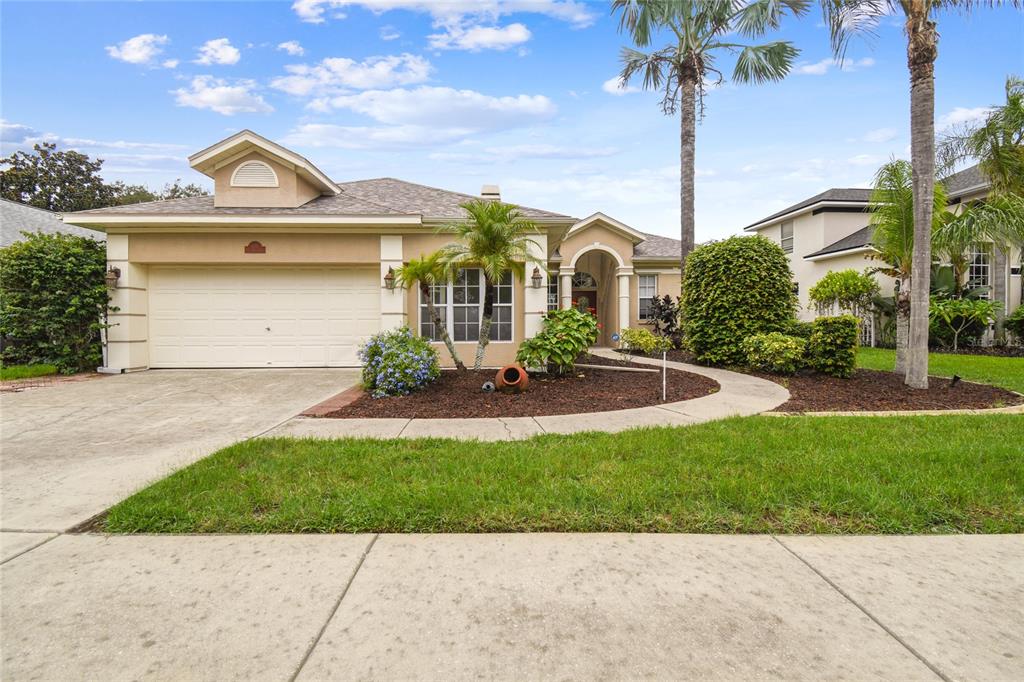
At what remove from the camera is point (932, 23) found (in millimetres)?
7645

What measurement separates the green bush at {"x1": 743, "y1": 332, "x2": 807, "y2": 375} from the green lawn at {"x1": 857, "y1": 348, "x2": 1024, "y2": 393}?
266cm

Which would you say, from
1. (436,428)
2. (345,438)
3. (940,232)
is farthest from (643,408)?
(940,232)

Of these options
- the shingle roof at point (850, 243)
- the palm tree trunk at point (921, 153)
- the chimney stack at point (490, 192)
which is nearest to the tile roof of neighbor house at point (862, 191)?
the shingle roof at point (850, 243)

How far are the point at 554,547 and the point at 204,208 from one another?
11.5m

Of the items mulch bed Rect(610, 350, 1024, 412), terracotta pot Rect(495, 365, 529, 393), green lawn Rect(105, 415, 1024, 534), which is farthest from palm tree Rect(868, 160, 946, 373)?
terracotta pot Rect(495, 365, 529, 393)

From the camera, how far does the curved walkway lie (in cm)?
546

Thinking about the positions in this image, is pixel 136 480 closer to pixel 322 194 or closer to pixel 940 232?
pixel 322 194

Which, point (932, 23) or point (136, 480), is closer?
point (136, 480)

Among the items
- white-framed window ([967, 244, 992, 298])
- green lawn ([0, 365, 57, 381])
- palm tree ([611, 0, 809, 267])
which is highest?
palm tree ([611, 0, 809, 267])

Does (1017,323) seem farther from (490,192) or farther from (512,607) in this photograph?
(512,607)

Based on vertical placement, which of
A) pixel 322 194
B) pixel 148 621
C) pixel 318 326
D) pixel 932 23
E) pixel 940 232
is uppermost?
pixel 932 23

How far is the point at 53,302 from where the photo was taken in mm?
10297

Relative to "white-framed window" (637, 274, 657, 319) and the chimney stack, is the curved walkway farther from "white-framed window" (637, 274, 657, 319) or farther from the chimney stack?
"white-framed window" (637, 274, 657, 319)

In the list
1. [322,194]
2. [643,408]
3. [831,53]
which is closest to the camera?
[643,408]
